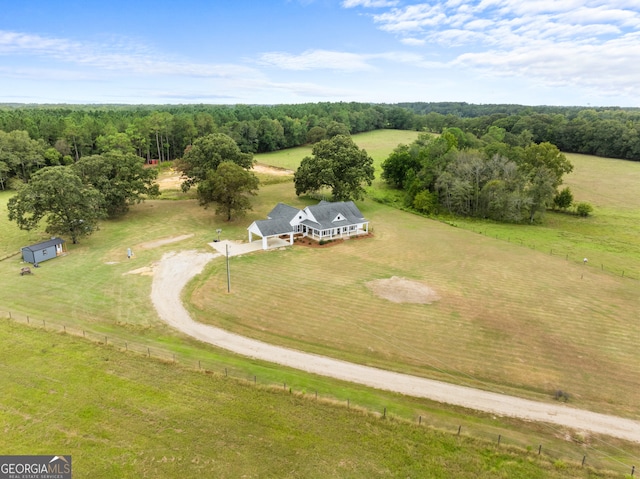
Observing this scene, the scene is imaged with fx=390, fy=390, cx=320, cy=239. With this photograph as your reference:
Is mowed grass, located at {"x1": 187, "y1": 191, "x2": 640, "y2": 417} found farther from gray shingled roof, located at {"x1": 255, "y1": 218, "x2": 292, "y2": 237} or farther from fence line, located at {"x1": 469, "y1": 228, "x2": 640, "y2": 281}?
gray shingled roof, located at {"x1": 255, "y1": 218, "x2": 292, "y2": 237}

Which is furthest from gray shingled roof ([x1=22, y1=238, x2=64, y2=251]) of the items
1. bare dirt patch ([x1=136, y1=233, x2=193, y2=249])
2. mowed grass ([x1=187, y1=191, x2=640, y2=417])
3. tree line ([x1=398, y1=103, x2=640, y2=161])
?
tree line ([x1=398, y1=103, x2=640, y2=161])

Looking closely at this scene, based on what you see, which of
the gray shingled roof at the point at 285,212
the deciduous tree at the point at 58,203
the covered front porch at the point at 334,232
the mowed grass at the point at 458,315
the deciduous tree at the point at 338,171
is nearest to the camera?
the mowed grass at the point at 458,315

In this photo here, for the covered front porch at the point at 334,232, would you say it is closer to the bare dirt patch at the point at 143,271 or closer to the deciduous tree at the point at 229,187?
the deciduous tree at the point at 229,187

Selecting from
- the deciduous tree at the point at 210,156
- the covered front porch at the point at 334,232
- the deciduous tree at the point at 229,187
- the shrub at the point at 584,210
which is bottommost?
the covered front porch at the point at 334,232

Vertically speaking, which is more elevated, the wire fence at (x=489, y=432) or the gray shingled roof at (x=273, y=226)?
the gray shingled roof at (x=273, y=226)

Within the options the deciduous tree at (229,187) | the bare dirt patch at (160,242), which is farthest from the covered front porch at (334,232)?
the bare dirt patch at (160,242)

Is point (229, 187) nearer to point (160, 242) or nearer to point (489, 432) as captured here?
point (160, 242)

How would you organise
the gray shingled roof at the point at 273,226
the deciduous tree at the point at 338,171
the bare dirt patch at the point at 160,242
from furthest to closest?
the deciduous tree at the point at 338,171 → the gray shingled roof at the point at 273,226 → the bare dirt patch at the point at 160,242
